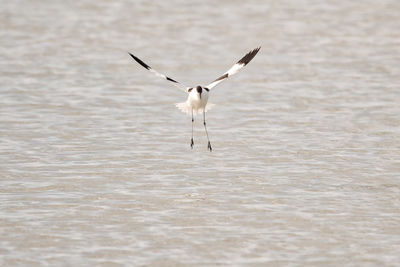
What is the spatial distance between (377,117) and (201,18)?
14.6 m

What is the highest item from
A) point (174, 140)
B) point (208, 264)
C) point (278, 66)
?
point (278, 66)

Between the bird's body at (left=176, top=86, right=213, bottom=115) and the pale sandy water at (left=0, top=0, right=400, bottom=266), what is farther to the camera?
the bird's body at (left=176, top=86, right=213, bottom=115)

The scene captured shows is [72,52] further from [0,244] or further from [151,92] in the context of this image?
[0,244]

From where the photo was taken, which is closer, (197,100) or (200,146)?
(197,100)

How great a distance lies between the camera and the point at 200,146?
59.0 ft

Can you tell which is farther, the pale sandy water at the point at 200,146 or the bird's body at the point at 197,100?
the bird's body at the point at 197,100

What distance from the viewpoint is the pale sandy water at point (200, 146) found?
1247cm

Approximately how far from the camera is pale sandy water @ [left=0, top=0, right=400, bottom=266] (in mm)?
12469

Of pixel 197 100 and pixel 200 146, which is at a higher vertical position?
pixel 197 100

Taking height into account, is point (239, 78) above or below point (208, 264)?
above

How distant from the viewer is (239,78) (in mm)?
24281

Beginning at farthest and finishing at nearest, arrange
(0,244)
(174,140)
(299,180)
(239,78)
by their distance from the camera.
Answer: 1. (239,78)
2. (174,140)
3. (299,180)
4. (0,244)

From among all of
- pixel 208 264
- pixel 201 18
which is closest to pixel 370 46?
pixel 201 18

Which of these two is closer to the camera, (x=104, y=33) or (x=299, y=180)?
(x=299, y=180)
